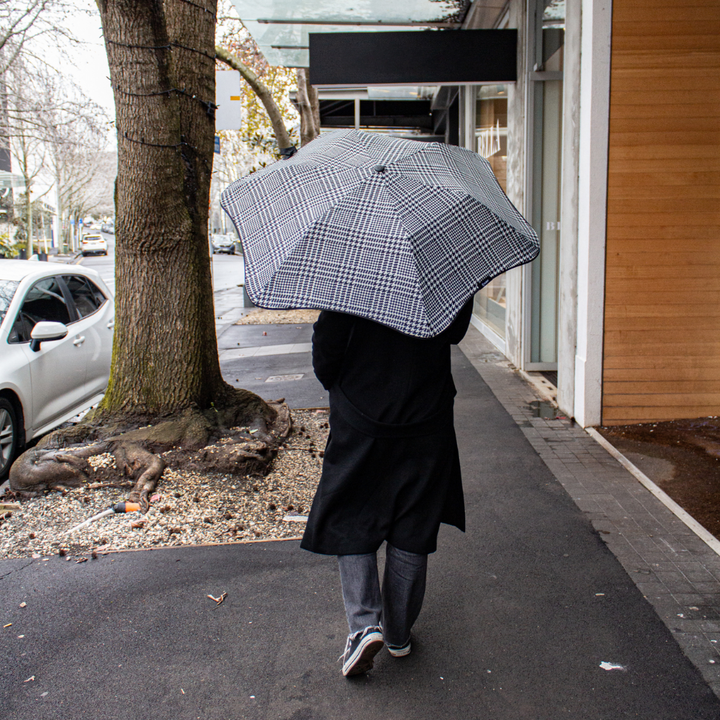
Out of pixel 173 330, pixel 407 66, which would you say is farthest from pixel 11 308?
pixel 407 66

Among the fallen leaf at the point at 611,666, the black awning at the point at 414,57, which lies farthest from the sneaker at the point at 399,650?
the black awning at the point at 414,57

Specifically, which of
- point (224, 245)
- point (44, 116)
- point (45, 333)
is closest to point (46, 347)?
point (45, 333)

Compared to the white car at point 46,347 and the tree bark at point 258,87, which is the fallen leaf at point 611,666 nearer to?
the white car at point 46,347

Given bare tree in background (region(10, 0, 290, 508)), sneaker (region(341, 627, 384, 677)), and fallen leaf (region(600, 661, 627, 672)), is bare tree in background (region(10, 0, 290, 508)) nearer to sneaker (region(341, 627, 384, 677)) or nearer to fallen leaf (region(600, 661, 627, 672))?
sneaker (region(341, 627, 384, 677))

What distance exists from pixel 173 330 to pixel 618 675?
379 centimetres

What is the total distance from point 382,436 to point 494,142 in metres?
8.77

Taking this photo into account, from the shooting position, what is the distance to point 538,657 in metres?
2.96

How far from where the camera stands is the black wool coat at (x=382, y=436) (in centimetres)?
258

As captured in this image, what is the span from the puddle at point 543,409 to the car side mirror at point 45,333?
423cm

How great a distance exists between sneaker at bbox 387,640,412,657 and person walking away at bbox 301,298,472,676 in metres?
0.19

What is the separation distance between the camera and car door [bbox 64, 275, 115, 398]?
22.8 feet

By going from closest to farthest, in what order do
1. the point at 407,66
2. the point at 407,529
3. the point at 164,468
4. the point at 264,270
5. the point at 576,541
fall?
1. the point at 264,270
2. the point at 407,529
3. the point at 576,541
4. the point at 164,468
5. the point at 407,66

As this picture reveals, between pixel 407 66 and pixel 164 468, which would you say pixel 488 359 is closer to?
pixel 407 66

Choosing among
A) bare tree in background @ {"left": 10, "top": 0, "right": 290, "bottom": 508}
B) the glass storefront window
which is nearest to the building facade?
bare tree in background @ {"left": 10, "top": 0, "right": 290, "bottom": 508}
